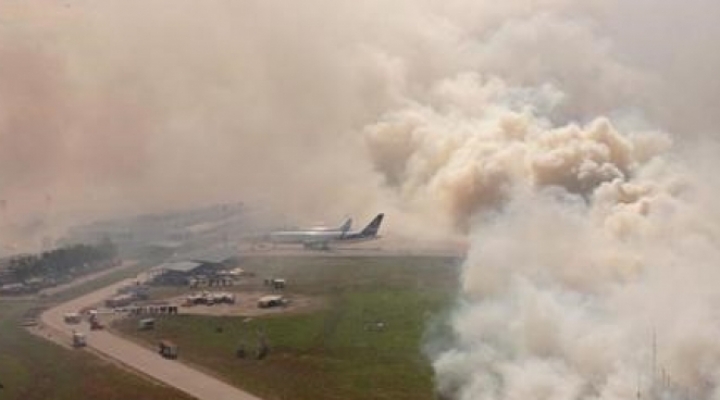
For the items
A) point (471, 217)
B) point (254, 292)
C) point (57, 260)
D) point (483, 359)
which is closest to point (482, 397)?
point (483, 359)

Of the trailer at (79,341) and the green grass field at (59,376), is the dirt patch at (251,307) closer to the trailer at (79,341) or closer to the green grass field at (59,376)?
the trailer at (79,341)

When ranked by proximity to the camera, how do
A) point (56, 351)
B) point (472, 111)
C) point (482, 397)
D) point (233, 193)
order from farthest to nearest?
point (233, 193)
point (472, 111)
point (56, 351)
point (482, 397)

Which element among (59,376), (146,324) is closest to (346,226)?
(146,324)

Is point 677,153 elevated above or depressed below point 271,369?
above

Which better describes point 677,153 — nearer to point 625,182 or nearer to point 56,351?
point 625,182

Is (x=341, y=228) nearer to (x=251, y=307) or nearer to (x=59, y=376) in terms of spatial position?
(x=251, y=307)

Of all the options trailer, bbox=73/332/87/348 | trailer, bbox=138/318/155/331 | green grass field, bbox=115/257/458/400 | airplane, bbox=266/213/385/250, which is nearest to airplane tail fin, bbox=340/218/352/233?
airplane, bbox=266/213/385/250

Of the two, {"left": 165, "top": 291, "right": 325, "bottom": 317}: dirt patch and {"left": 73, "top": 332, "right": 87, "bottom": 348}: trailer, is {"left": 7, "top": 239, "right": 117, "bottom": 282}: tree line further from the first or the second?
{"left": 73, "top": 332, "right": 87, "bottom": 348}: trailer
